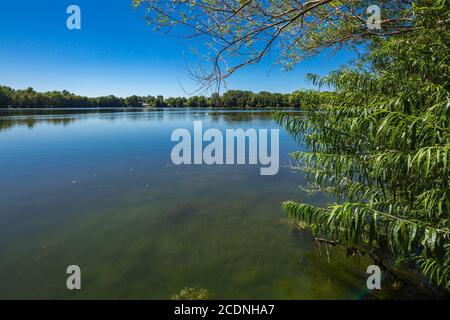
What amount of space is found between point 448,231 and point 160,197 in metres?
8.44

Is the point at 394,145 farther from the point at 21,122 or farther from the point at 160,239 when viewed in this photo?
the point at 21,122

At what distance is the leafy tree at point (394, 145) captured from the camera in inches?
113

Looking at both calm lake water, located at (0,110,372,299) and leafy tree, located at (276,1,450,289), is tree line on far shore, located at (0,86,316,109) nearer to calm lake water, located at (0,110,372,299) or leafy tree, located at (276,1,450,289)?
calm lake water, located at (0,110,372,299)

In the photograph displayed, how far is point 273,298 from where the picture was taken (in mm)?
4680

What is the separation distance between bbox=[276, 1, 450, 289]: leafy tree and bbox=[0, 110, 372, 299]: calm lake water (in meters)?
1.65

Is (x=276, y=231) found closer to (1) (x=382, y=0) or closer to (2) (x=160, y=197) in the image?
(2) (x=160, y=197)

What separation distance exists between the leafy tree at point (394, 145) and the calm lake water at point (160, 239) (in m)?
1.65

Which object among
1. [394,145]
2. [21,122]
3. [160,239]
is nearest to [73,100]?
[21,122]

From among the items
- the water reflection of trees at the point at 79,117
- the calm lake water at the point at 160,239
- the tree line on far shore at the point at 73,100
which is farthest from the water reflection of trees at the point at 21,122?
the tree line on far shore at the point at 73,100

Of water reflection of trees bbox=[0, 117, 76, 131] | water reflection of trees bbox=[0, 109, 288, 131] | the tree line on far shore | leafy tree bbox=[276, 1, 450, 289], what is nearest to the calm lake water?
leafy tree bbox=[276, 1, 450, 289]

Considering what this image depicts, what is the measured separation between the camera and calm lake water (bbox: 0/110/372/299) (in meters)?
4.95

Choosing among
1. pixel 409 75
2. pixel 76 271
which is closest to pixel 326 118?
pixel 409 75

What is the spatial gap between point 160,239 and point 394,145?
5.67m

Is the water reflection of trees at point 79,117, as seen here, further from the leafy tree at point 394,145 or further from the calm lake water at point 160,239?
the leafy tree at point 394,145
